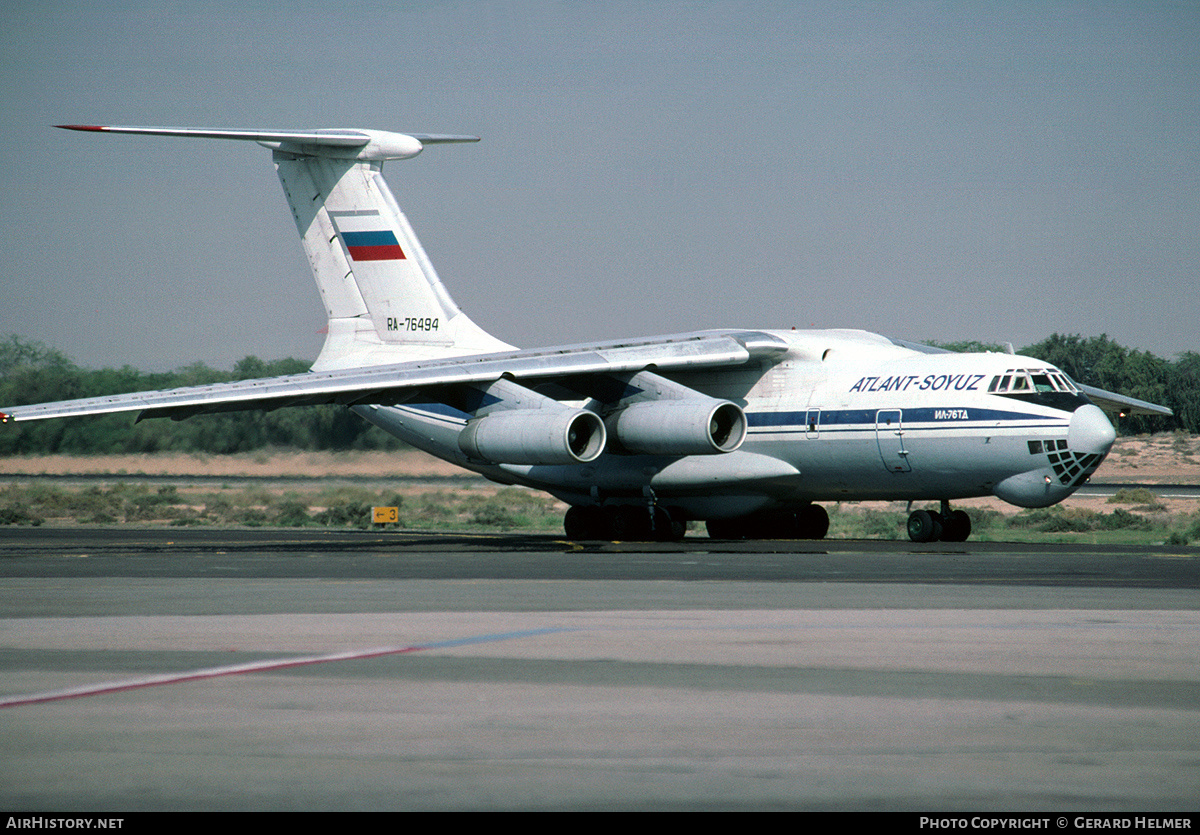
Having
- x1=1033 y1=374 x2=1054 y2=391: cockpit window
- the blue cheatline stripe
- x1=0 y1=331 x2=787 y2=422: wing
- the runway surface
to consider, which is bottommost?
the runway surface

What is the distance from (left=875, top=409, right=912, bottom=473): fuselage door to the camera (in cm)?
2180

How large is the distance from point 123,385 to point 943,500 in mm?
32338

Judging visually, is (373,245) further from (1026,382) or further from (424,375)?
(1026,382)

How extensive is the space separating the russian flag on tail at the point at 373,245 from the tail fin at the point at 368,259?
0.02m

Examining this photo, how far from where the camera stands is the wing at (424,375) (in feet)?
69.8

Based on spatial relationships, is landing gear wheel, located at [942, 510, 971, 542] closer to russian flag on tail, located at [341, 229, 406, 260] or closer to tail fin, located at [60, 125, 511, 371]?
tail fin, located at [60, 125, 511, 371]

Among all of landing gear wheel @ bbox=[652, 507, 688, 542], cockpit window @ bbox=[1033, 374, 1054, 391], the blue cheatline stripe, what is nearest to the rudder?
landing gear wheel @ bbox=[652, 507, 688, 542]

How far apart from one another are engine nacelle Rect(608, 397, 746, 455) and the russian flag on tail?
6.58 m

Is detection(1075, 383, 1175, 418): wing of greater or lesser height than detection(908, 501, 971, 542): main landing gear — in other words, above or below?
above

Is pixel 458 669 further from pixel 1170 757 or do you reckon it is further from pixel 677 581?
pixel 677 581

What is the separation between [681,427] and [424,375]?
4.18m

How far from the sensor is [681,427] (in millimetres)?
22203

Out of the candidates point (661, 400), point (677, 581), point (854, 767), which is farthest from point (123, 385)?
point (854, 767)

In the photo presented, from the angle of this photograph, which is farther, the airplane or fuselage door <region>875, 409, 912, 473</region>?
fuselage door <region>875, 409, 912, 473</region>
